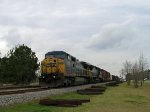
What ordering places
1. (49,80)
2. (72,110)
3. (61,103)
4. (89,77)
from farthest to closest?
(89,77) < (49,80) < (61,103) < (72,110)

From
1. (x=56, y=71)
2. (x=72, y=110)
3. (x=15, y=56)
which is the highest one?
(x=15, y=56)

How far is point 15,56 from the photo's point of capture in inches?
3007

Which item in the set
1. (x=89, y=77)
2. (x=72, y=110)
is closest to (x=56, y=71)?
(x=72, y=110)

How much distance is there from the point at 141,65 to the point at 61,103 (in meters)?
61.0

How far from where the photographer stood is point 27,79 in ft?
250

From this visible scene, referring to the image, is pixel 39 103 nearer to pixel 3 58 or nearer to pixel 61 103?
pixel 61 103

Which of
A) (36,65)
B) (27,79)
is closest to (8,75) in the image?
(27,79)

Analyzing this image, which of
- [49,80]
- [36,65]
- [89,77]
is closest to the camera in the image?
[49,80]

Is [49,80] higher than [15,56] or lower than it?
lower

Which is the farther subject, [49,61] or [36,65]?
[36,65]

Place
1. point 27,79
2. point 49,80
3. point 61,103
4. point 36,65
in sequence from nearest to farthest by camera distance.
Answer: point 61,103
point 49,80
point 27,79
point 36,65

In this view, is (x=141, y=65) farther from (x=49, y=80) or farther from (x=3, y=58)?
(x=49, y=80)

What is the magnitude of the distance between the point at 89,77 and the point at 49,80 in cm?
2886

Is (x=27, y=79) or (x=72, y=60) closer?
(x=72, y=60)
